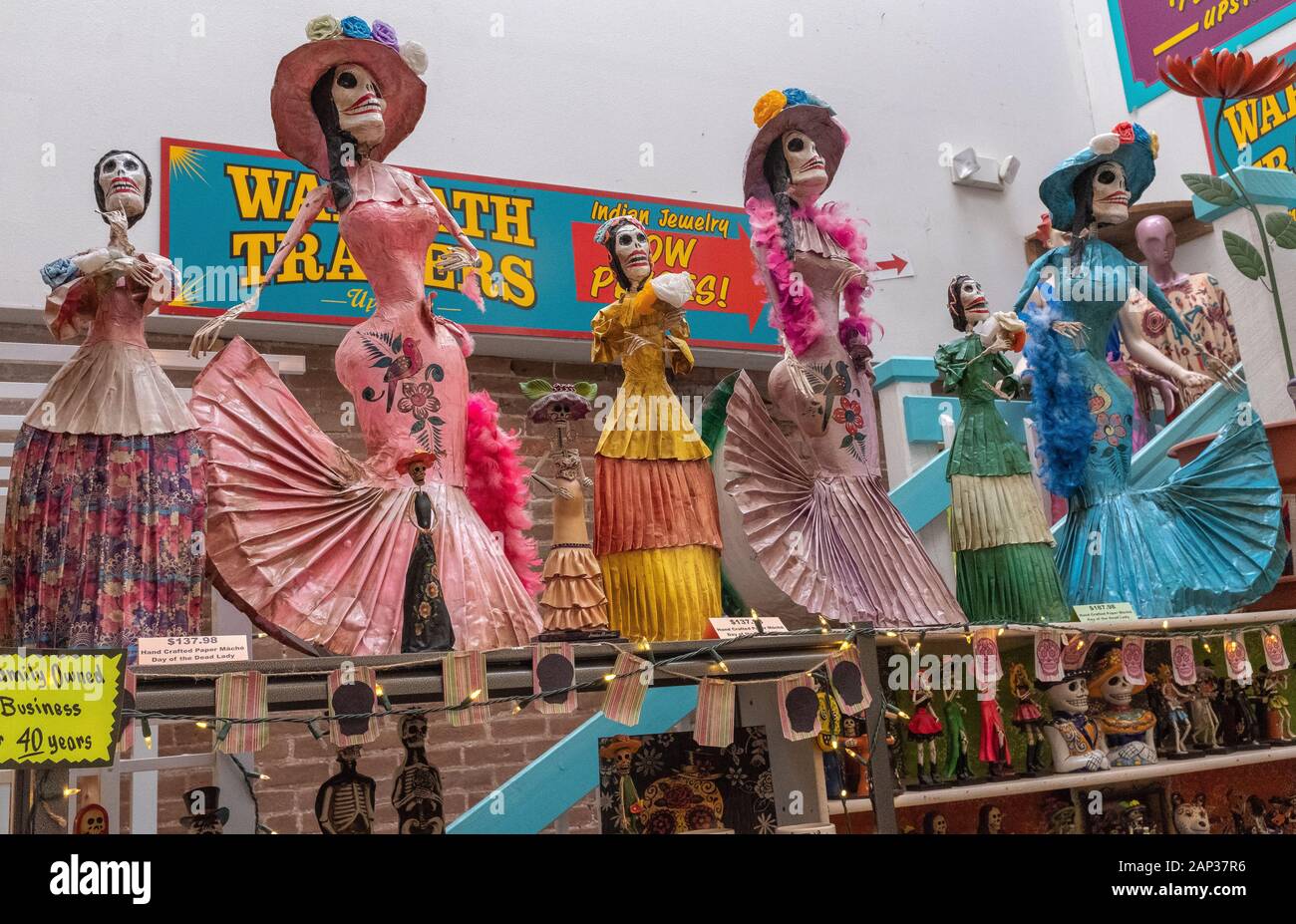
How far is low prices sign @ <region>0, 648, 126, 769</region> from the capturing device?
1.88 metres

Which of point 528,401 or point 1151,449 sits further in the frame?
point 528,401

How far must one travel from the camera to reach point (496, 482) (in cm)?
290

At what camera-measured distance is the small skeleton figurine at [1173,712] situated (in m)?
3.42

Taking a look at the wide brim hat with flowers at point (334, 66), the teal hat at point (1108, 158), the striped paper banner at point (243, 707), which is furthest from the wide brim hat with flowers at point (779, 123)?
the striped paper banner at point (243, 707)

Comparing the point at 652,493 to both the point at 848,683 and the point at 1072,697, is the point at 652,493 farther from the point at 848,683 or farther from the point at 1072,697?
the point at 1072,697

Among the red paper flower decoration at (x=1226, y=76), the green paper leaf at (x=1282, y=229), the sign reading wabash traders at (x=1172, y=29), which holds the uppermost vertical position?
the sign reading wabash traders at (x=1172, y=29)

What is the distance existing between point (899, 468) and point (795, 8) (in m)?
2.15

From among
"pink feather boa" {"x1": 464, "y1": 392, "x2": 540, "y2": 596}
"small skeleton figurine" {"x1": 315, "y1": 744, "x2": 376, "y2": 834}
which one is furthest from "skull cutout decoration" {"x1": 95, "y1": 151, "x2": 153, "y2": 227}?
"small skeleton figurine" {"x1": 315, "y1": 744, "x2": 376, "y2": 834}

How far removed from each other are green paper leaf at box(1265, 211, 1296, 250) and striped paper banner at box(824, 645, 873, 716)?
2109mm

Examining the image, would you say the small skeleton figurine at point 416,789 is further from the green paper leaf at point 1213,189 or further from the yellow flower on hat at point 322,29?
the green paper leaf at point 1213,189

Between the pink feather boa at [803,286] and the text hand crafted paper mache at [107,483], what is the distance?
1.36 metres

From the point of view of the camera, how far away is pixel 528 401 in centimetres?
480

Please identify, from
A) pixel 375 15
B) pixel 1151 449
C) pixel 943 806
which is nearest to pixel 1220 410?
pixel 1151 449
